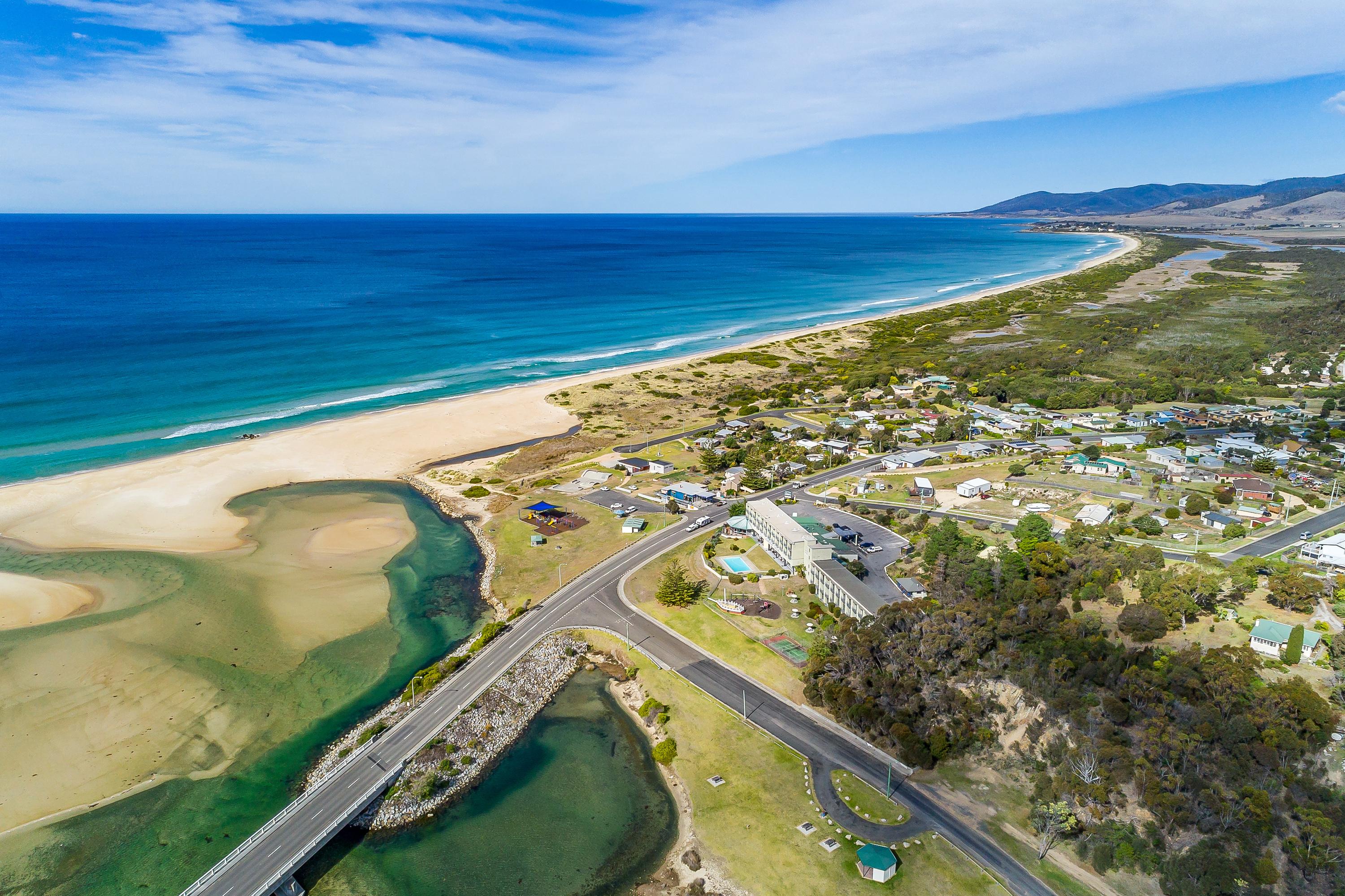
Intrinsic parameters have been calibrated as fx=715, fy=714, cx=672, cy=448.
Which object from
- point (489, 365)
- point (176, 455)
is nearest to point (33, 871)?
point (176, 455)

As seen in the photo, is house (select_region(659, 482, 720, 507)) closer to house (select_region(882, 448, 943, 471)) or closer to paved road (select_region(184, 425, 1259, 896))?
paved road (select_region(184, 425, 1259, 896))

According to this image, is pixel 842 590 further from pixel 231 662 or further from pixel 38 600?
pixel 38 600

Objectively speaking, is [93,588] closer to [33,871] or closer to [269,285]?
[33,871]

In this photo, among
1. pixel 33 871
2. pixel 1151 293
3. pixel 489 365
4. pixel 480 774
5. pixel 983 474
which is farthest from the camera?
pixel 1151 293

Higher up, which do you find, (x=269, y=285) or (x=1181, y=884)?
(x=269, y=285)

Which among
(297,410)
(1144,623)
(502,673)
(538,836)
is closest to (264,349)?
(297,410)

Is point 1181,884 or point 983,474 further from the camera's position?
point 983,474
